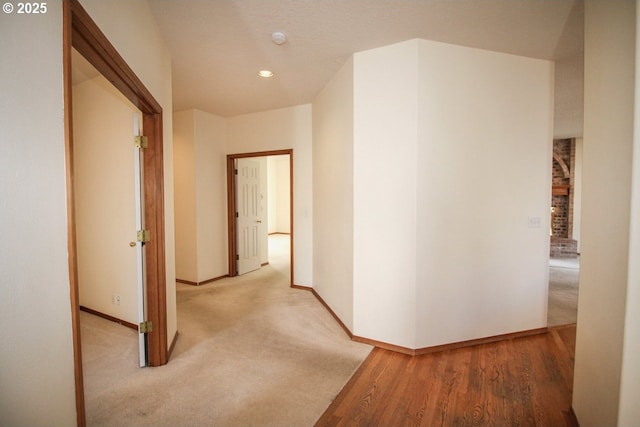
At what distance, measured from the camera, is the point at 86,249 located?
325 cm

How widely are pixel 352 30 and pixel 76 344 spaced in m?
2.48

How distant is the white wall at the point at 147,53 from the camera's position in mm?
1385

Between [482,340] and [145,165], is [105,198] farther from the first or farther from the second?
[482,340]

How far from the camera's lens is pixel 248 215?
514cm

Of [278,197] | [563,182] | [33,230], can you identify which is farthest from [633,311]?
[278,197]

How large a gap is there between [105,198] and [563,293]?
5.83 meters

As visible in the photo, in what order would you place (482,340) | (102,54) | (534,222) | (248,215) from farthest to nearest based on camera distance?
(248,215)
(534,222)
(482,340)
(102,54)

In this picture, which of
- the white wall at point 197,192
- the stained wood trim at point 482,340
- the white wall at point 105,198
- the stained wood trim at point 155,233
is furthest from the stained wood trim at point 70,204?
the white wall at point 197,192

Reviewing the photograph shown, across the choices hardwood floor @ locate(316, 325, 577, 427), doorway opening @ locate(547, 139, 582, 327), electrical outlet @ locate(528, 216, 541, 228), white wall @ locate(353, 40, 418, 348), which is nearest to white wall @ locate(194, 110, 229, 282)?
white wall @ locate(353, 40, 418, 348)

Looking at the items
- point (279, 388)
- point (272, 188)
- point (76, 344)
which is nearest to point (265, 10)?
point (76, 344)

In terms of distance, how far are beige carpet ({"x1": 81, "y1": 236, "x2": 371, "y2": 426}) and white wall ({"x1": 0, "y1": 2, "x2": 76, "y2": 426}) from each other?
3.16 feet

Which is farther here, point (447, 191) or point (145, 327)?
point (447, 191)

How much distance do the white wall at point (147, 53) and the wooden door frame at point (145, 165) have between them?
7 centimetres

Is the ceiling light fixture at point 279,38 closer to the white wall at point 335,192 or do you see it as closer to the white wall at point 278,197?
the white wall at point 335,192
